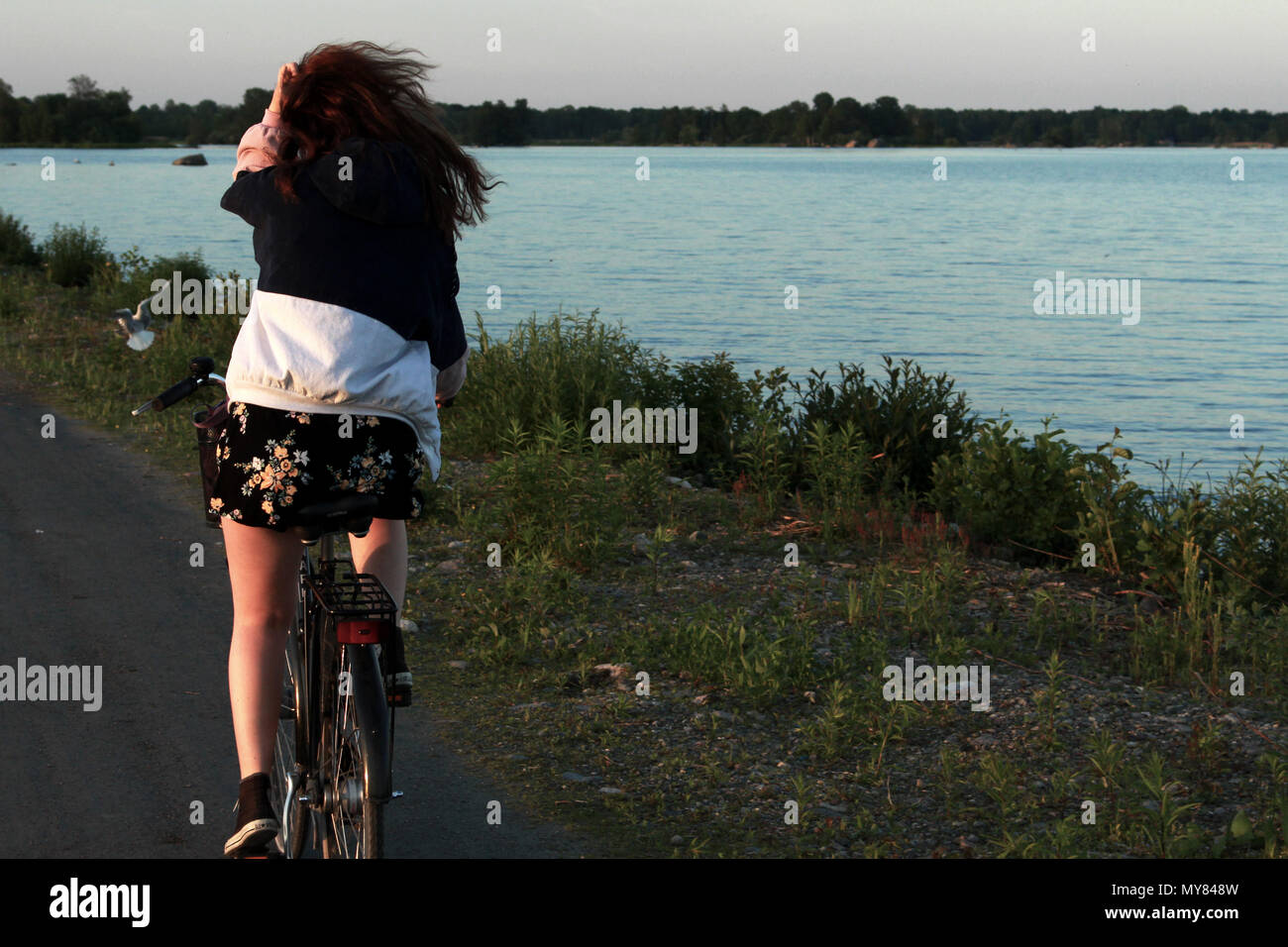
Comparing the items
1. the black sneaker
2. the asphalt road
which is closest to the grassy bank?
the asphalt road

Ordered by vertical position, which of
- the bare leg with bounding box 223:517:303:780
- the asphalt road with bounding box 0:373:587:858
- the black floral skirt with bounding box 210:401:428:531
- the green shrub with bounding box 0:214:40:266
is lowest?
the asphalt road with bounding box 0:373:587:858

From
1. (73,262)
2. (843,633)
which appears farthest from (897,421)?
(73,262)

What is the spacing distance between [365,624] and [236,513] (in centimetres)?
43

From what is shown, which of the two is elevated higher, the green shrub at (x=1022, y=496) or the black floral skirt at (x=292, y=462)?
the black floral skirt at (x=292, y=462)

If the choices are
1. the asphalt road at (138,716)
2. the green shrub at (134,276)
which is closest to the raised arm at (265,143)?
the asphalt road at (138,716)

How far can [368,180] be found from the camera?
10.1ft

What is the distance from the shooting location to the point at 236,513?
316 centimetres

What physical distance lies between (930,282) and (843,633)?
26601 millimetres

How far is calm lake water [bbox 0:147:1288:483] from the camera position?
722 inches

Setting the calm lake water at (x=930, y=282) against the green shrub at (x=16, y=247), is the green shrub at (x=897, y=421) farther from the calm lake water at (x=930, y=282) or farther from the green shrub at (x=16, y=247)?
the green shrub at (x=16, y=247)

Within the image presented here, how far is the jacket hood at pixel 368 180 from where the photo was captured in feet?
10.1

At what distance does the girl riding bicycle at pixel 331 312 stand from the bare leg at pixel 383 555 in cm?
16

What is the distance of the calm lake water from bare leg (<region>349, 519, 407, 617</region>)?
1011 millimetres

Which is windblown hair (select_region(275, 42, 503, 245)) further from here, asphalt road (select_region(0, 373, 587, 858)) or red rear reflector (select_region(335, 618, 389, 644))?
asphalt road (select_region(0, 373, 587, 858))
